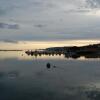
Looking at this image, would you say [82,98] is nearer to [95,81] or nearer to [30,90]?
[30,90]

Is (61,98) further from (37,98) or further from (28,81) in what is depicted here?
(28,81)

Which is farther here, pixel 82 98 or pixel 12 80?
pixel 12 80

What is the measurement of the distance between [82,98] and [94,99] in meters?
1.40

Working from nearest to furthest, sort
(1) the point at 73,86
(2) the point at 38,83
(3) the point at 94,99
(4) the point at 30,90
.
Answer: (3) the point at 94,99 → (4) the point at 30,90 → (1) the point at 73,86 → (2) the point at 38,83

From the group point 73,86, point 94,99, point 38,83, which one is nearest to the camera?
point 94,99

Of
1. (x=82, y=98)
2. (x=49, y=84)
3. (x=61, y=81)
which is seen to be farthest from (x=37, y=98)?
(x=61, y=81)

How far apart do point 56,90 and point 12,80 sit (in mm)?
11703

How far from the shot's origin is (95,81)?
50156 millimetres

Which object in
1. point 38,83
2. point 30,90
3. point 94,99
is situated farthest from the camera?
point 38,83

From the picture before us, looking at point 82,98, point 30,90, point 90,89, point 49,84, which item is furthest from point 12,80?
point 82,98

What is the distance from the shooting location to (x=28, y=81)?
50781 mm

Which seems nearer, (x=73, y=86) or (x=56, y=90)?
(x=56, y=90)

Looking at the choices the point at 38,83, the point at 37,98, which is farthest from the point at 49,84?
the point at 37,98

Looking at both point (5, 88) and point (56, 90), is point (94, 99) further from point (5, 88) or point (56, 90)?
point (5, 88)
